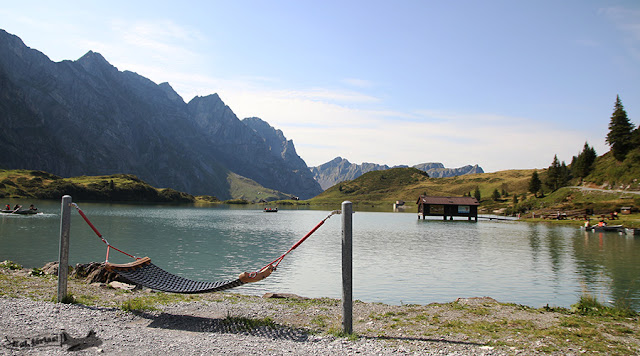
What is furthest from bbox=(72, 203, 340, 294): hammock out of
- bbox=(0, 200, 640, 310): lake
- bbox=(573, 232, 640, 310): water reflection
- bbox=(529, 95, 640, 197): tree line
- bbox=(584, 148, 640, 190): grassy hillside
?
bbox=(529, 95, 640, 197): tree line

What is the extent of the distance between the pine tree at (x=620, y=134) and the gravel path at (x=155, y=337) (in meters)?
131

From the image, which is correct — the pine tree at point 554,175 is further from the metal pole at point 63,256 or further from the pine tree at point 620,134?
the metal pole at point 63,256

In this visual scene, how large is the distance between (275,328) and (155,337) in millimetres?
2999

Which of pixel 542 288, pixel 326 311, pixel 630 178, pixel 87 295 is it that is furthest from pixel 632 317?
pixel 630 178

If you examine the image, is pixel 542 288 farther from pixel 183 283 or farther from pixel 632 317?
pixel 183 283

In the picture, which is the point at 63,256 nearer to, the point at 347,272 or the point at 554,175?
the point at 347,272

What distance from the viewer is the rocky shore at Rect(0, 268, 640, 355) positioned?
28.7ft

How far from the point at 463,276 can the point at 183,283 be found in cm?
2184

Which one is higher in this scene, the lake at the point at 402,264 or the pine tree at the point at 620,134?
the pine tree at the point at 620,134

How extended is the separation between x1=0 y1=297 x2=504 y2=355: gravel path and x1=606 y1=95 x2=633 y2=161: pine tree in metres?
131

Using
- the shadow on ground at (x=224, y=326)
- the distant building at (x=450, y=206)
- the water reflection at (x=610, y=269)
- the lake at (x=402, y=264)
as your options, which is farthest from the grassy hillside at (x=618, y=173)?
the shadow on ground at (x=224, y=326)

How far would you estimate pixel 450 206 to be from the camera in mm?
111562

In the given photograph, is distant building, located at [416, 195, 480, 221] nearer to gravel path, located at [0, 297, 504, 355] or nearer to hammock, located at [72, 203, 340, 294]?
hammock, located at [72, 203, 340, 294]

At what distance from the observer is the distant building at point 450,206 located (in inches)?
4309
